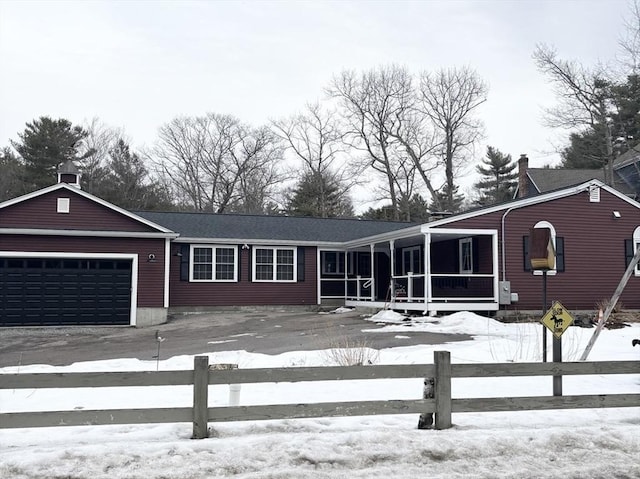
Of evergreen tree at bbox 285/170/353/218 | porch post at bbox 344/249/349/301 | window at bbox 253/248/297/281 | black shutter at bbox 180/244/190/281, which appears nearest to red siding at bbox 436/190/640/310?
porch post at bbox 344/249/349/301

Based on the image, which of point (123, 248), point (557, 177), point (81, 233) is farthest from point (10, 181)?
point (557, 177)

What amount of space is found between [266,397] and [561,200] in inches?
589

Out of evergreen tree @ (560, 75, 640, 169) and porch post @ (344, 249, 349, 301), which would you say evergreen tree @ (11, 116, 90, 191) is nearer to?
porch post @ (344, 249, 349, 301)

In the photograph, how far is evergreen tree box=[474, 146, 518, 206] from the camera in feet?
172

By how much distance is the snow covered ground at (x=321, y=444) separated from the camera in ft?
17.2

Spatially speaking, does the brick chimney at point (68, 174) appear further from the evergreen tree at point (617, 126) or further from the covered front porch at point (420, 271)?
the evergreen tree at point (617, 126)

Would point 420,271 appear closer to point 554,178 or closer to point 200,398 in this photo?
point 554,178

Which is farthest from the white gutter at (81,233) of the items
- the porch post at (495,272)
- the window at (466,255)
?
the porch post at (495,272)

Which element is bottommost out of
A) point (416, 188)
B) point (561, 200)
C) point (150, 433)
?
point (150, 433)

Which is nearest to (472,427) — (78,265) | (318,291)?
(78,265)

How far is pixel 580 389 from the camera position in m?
8.66

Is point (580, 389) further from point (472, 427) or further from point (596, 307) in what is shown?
point (596, 307)

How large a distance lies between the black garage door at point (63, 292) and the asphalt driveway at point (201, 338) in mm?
501

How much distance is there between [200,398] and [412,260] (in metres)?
18.2
